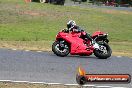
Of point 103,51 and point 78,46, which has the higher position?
→ point 78,46

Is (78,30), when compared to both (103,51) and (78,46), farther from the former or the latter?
(103,51)

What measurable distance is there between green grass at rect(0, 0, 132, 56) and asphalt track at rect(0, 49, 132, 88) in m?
9.17

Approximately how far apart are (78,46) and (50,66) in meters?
3.08

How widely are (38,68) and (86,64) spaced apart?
2.13 m

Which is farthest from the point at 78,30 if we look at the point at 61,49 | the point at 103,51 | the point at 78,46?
the point at 103,51

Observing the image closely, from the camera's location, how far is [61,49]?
53.0 feet

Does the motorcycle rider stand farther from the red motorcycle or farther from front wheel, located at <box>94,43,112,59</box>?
front wheel, located at <box>94,43,112,59</box>

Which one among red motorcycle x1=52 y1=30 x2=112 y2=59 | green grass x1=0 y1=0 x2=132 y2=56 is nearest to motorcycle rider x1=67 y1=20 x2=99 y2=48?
red motorcycle x1=52 y1=30 x2=112 y2=59

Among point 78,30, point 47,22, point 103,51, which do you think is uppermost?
point 78,30

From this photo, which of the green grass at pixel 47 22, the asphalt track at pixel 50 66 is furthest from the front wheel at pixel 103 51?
the green grass at pixel 47 22

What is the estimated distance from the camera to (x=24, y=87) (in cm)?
999

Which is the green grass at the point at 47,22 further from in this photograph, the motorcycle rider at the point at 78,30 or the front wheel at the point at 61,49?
the motorcycle rider at the point at 78,30

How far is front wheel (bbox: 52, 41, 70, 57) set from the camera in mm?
16081

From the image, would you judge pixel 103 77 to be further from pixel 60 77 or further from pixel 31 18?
pixel 31 18
